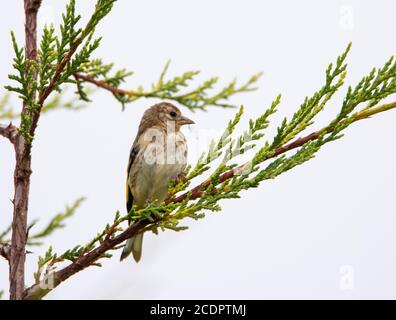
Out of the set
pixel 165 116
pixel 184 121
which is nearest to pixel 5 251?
pixel 184 121

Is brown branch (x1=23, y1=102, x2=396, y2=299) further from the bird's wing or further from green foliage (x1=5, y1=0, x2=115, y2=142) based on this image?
the bird's wing

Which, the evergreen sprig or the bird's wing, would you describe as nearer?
the evergreen sprig

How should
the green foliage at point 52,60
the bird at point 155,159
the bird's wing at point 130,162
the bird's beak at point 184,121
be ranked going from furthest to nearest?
the bird's beak at point 184,121 → the bird's wing at point 130,162 → the bird at point 155,159 → the green foliage at point 52,60

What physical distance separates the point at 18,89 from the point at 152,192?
250 cm

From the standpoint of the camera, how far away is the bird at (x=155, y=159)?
555 cm

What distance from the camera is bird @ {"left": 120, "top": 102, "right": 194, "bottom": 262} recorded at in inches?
218

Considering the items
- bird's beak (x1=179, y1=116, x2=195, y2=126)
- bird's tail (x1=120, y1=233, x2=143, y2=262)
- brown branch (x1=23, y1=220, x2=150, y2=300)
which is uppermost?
bird's beak (x1=179, y1=116, x2=195, y2=126)

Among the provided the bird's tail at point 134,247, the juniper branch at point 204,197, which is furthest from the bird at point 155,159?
the juniper branch at point 204,197

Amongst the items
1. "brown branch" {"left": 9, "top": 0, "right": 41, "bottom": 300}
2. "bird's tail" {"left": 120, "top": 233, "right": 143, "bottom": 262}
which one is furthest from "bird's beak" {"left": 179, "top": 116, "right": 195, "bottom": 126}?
"brown branch" {"left": 9, "top": 0, "right": 41, "bottom": 300}

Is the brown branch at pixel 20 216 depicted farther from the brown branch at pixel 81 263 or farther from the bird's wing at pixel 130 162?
the bird's wing at pixel 130 162

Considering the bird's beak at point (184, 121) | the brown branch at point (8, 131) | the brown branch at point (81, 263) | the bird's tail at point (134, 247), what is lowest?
A: the brown branch at point (81, 263)

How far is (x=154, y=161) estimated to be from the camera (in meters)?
5.78
